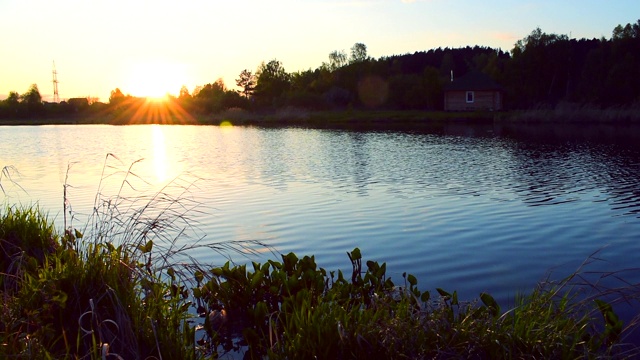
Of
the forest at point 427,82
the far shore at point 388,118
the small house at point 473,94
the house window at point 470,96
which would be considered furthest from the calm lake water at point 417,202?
the house window at point 470,96

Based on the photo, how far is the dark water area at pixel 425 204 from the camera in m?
9.57

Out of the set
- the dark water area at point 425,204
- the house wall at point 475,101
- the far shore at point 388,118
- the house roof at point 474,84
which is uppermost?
the house roof at point 474,84

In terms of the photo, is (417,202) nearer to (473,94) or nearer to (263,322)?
(263,322)

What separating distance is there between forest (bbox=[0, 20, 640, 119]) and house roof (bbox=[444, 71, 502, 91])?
187 cm

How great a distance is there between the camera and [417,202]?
600 inches

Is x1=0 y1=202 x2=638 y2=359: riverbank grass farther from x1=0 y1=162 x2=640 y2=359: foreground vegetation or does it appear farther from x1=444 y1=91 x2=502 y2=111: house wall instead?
x1=444 y1=91 x2=502 y2=111: house wall

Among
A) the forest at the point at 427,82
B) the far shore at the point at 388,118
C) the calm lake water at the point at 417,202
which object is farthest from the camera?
the forest at the point at 427,82

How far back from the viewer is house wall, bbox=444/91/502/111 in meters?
65.2

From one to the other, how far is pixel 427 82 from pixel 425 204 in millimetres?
56379

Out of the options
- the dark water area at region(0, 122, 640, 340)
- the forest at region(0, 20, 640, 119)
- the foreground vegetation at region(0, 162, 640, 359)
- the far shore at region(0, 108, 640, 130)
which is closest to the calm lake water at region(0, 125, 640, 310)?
the dark water area at region(0, 122, 640, 340)

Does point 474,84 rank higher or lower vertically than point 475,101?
higher

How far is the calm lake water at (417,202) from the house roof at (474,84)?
34.5m

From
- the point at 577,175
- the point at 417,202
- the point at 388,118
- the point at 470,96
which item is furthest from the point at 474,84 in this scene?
the point at 417,202

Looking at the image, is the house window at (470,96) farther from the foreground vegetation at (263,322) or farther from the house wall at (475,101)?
the foreground vegetation at (263,322)
